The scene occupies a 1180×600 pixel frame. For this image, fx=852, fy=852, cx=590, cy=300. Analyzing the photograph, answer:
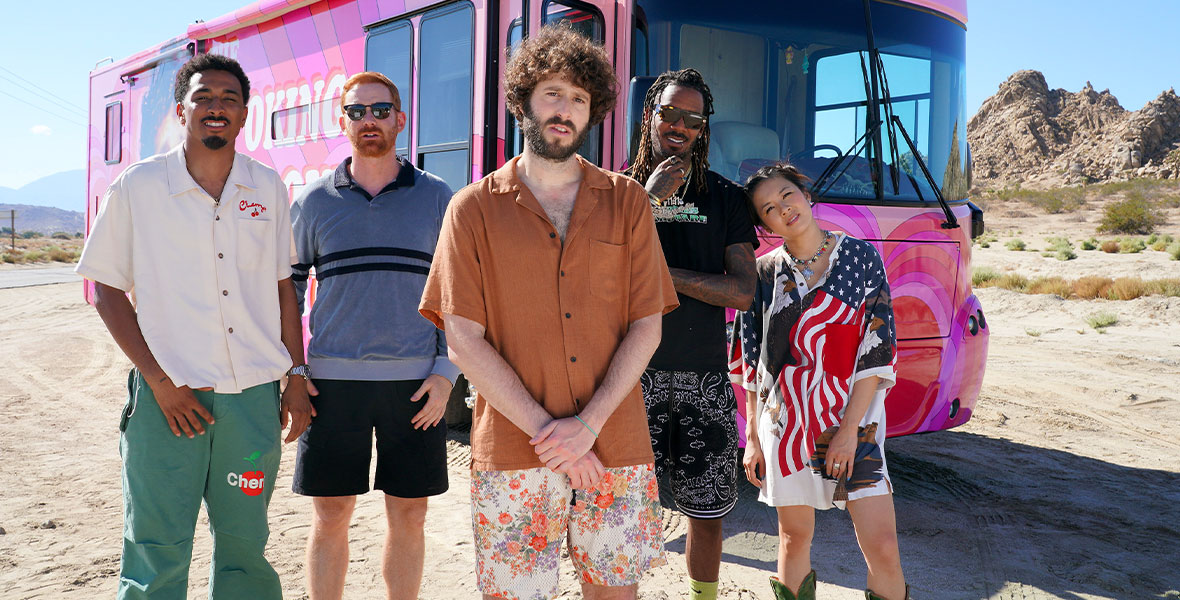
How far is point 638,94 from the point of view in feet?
11.9

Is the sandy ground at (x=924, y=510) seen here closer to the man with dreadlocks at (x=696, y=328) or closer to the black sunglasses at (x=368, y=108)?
the man with dreadlocks at (x=696, y=328)

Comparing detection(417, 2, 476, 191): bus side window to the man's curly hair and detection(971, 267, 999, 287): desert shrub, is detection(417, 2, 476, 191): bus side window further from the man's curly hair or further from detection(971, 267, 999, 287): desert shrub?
detection(971, 267, 999, 287): desert shrub

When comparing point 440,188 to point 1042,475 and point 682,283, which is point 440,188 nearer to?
point 682,283

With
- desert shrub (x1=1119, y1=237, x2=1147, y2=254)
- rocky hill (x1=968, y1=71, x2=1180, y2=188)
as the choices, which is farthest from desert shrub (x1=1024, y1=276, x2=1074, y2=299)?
rocky hill (x1=968, y1=71, x2=1180, y2=188)

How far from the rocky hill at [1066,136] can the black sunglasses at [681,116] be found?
58.2 metres

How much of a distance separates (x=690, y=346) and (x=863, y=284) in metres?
0.61

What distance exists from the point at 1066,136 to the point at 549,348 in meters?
72.1

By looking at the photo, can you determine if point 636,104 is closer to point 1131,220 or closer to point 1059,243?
point 1059,243

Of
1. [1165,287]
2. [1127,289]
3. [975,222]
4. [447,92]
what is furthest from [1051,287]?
[447,92]

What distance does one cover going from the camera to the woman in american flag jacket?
9.05 feet

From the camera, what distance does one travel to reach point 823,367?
285 cm

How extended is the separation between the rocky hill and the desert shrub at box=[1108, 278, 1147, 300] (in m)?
42.4

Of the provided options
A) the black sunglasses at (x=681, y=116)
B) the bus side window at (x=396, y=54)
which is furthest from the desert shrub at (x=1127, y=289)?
the black sunglasses at (x=681, y=116)

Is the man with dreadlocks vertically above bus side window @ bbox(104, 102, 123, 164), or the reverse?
bus side window @ bbox(104, 102, 123, 164)
